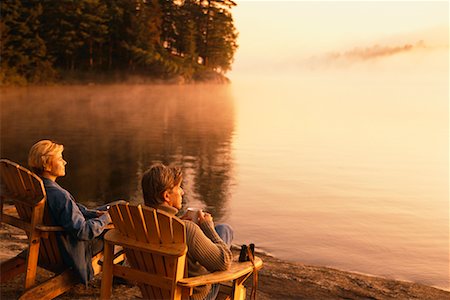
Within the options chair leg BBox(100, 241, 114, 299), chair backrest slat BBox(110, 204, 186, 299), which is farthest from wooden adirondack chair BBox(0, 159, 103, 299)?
chair backrest slat BBox(110, 204, 186, 299)

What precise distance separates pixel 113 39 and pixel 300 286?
73.0m

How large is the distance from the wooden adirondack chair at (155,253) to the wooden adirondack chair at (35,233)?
83 cm

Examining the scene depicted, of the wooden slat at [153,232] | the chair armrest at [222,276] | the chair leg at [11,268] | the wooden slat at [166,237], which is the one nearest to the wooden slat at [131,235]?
the wooden slat at [153,232]

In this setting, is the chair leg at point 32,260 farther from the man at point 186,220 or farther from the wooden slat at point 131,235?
the man at point 186,220

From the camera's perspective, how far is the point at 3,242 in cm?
747

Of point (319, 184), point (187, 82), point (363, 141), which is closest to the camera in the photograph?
point (319, 184)

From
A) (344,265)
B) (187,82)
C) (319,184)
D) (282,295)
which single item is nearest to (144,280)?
(282,295)

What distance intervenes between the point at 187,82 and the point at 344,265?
7896 centimetres

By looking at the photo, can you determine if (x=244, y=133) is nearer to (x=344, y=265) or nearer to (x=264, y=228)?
(x=264, y=228)

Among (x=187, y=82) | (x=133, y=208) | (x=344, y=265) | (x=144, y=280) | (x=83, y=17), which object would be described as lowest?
(x=344, y=265)

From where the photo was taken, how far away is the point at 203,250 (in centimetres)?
422

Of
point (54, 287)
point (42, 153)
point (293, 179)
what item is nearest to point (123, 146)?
point (293, 179)

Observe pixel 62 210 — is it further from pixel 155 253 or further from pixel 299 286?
pixel 299 286

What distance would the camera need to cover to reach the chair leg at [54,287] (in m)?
5.09
